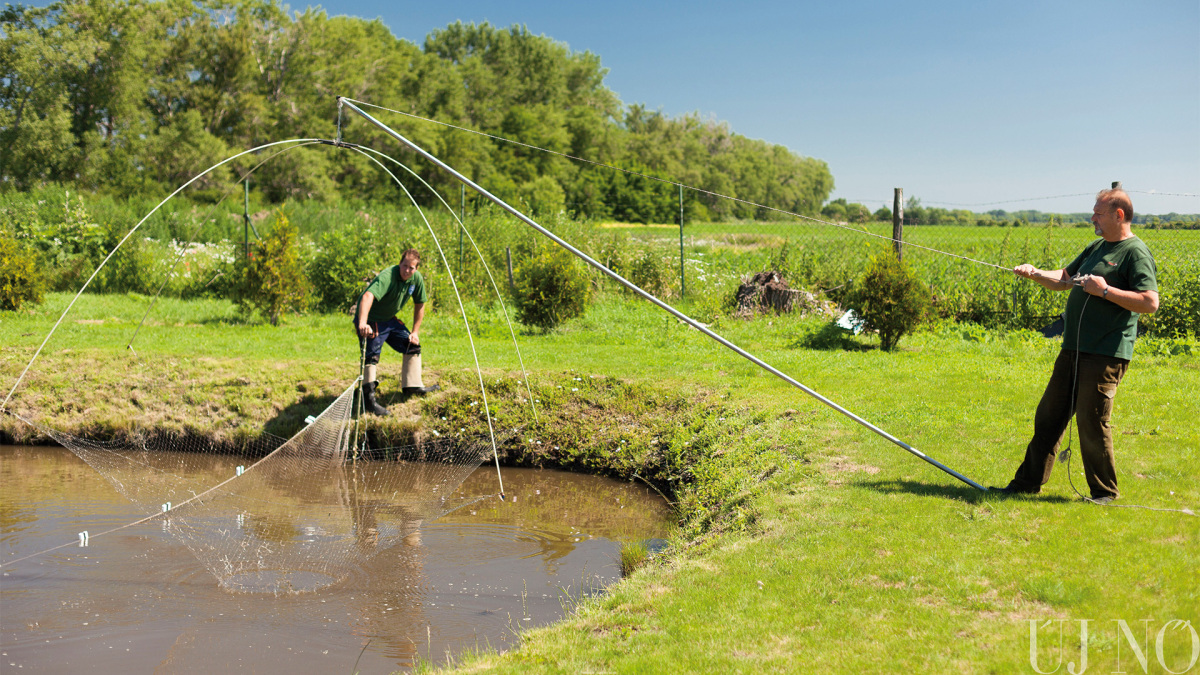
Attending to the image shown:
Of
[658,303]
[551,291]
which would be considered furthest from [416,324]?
[551,291]

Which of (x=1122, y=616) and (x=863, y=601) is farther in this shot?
(x=863, y=601)

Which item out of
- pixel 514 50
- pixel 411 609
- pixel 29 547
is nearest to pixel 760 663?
pixel 411 609

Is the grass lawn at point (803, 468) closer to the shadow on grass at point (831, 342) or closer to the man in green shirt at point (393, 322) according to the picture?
the shadow on grass at point (831, 342)

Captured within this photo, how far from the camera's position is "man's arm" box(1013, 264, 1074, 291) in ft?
16.6

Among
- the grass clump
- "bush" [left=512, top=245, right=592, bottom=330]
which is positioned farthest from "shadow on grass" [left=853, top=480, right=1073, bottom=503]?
"bush" [left=512, top=245, right=592, bottom=330]

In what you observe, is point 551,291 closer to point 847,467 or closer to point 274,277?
point 274,277

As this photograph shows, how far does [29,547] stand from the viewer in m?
6.50

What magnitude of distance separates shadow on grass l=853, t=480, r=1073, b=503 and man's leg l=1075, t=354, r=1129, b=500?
0.42 meters

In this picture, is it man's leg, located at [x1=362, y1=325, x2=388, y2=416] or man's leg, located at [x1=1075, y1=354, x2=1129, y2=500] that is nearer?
man's leg, located at [x1=1075, y1=354, x2=1129, y2=500]

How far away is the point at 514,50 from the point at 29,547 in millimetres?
66617

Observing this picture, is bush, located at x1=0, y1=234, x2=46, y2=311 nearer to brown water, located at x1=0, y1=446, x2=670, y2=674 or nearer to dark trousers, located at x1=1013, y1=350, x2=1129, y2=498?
brown water, located at x1=0, y1=446, x2=670, y2=674

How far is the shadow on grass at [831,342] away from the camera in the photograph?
11.9m

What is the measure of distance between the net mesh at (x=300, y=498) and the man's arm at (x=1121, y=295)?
15.7ft

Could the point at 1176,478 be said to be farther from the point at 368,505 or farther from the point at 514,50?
the point at 514,50
